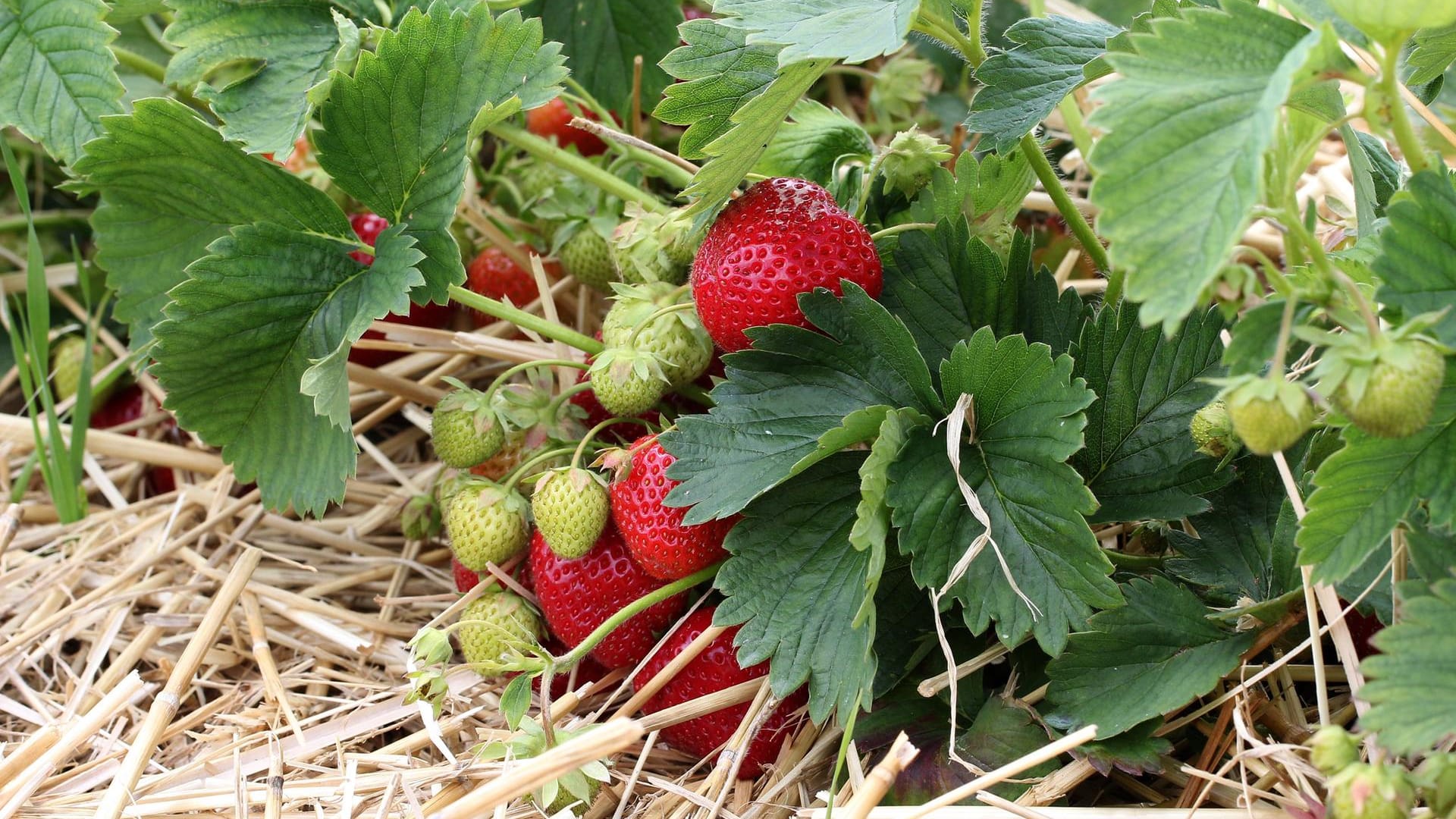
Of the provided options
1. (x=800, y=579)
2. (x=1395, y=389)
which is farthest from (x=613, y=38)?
(x=1395, y=389)

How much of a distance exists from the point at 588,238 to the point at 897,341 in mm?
437

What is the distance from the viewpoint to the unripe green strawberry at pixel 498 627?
36.4 inches

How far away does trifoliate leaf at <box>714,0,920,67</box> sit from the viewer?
683 mm

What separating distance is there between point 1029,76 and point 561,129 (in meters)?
0.68

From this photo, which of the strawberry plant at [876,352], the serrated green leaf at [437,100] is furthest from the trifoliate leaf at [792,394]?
the serrated green leaf at [437,100]

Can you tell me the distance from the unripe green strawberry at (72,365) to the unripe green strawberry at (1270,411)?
4.43 ft

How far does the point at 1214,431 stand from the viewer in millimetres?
767

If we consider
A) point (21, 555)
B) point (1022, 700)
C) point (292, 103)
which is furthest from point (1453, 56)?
point (21, 555)

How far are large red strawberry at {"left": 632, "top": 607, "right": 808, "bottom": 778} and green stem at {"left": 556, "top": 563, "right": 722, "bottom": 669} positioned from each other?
38mm

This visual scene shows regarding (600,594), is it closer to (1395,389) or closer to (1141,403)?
(1141,403)

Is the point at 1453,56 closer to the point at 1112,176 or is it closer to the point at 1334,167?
the point at 1112,176

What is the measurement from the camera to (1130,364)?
32.8 inches

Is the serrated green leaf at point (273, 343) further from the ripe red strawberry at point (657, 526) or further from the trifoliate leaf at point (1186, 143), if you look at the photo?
the trifoliate leaf at point (1186, 143)

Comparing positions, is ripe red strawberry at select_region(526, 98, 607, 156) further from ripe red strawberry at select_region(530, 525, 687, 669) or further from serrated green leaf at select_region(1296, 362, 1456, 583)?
serrated green leaf at select_region(1296, 362, 1456, 583)
